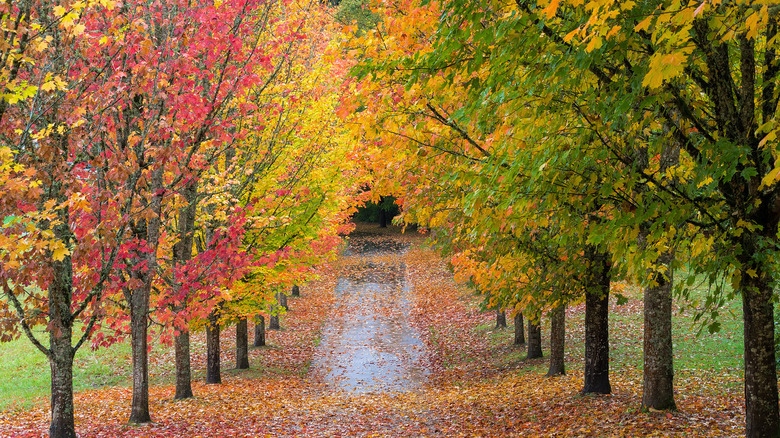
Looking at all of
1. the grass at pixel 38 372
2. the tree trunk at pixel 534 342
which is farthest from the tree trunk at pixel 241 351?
the tree trunk at pixel 534 342

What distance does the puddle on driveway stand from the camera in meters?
16.8

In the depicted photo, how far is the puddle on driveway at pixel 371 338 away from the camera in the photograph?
16.8 m

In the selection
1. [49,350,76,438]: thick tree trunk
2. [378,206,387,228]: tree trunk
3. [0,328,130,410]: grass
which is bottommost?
[0,328,130,410]: grass

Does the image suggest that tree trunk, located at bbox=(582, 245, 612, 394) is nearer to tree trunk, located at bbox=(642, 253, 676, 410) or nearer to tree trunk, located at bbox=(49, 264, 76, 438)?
tree trunk, located at bbox=(642, 253, 676, 410)

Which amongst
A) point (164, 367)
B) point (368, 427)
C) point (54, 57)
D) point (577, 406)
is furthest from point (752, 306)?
point (164, 367)

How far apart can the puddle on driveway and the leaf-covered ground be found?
0.62 metres

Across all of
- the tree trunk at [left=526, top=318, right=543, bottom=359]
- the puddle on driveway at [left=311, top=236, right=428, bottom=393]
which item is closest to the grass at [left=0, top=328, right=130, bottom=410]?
the puddle on driveway at [left=311, top=236, right=428, bottom=393]

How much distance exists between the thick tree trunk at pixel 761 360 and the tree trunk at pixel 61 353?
27.5 ft

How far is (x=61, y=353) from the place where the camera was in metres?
8.15

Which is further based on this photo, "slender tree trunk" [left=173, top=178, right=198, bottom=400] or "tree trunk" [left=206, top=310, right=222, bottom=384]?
"tree trunk" [left=206, top=310, right=222, bottom=384]

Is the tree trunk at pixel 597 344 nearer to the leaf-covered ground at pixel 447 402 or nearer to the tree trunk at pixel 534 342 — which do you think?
the leaf-covered ground at pixel 447 402

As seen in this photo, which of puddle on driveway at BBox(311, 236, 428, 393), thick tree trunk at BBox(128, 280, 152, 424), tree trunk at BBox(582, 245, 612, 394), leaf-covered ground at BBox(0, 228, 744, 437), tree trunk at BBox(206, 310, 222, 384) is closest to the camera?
leaf-covered ground at BBox(0, 228, 744, 437)

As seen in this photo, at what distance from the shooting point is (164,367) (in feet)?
62.0

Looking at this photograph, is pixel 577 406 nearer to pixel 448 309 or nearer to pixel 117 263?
pixel 117 263
